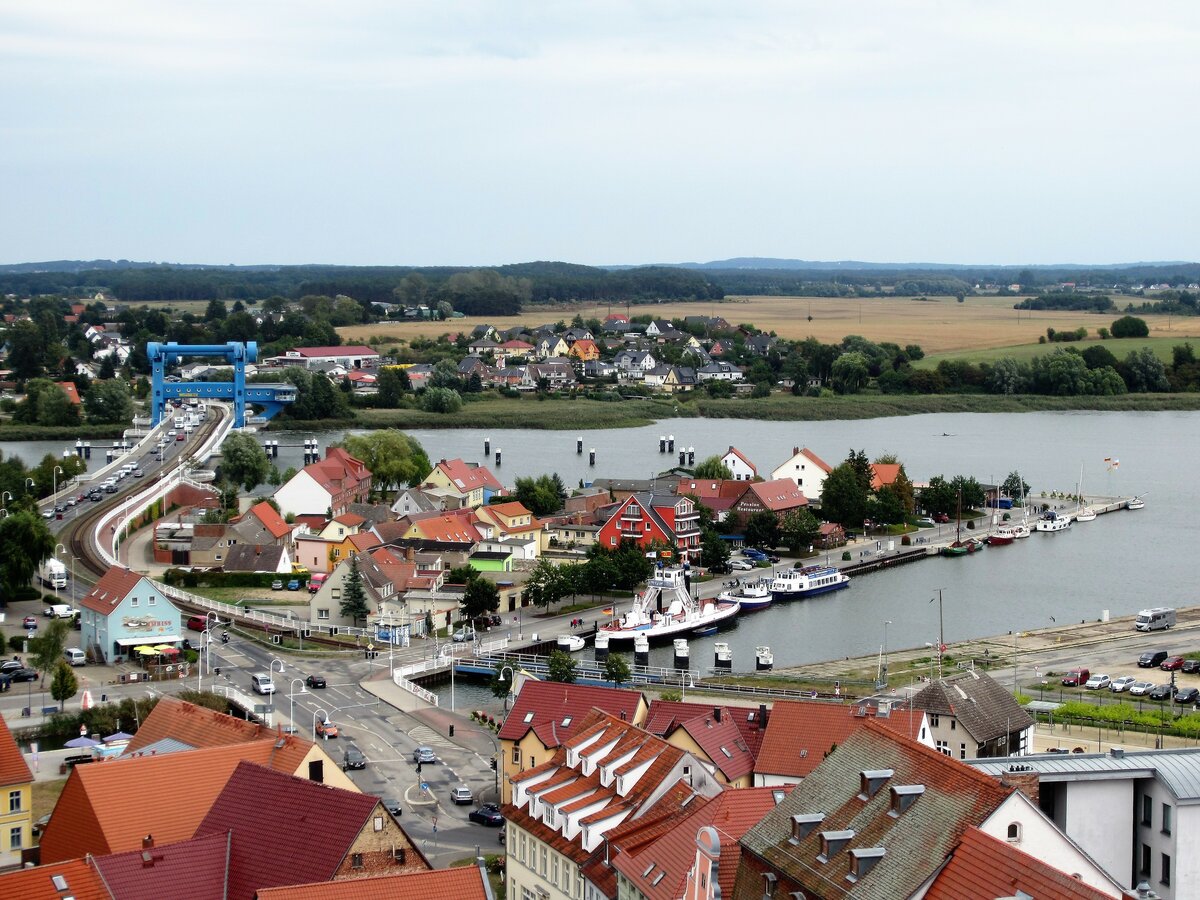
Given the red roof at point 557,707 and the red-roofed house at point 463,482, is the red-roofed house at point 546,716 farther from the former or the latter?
the red-roofed house at point 463,482

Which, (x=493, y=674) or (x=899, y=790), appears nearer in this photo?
(x=899, y=790)

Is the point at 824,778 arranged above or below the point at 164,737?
above

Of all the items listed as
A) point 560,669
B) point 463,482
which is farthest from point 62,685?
point 463,482

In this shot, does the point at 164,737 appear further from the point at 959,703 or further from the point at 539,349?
the point at 539,349

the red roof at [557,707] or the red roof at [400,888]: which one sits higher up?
the red roof at [400,888]

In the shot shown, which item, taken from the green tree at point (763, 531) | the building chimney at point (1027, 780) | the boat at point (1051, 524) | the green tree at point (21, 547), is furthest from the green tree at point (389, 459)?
the building chimney at point (1027, 780)

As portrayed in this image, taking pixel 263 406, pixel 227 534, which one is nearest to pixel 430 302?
pixel 263 406

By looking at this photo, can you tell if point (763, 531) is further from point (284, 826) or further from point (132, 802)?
point (284, 826)
